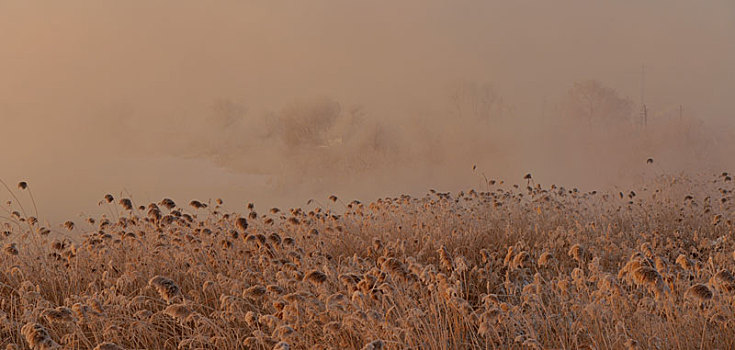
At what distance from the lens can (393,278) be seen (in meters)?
3.63

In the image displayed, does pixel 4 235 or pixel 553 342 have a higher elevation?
pixel 4 235

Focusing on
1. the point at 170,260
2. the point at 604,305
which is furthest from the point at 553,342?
the point at 170,260

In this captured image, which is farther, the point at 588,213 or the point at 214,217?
the point at 588,213

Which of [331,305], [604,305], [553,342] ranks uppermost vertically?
[331,305]

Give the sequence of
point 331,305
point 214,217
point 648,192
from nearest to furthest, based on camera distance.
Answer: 1. point 331,305
2. point 214,217
3. point 648,192

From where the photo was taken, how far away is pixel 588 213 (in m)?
10.5

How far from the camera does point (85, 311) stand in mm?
3441

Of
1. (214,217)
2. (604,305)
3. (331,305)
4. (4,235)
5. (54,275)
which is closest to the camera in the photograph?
(331,305)

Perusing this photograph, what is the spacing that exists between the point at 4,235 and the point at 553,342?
7.70m

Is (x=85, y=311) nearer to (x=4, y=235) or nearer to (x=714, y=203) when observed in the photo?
(x=4, y=235)

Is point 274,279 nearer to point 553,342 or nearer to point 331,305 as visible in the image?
point 331,305

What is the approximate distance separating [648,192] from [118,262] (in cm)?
1093

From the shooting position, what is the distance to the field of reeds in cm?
336

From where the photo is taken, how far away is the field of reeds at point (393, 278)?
3.36 meters
